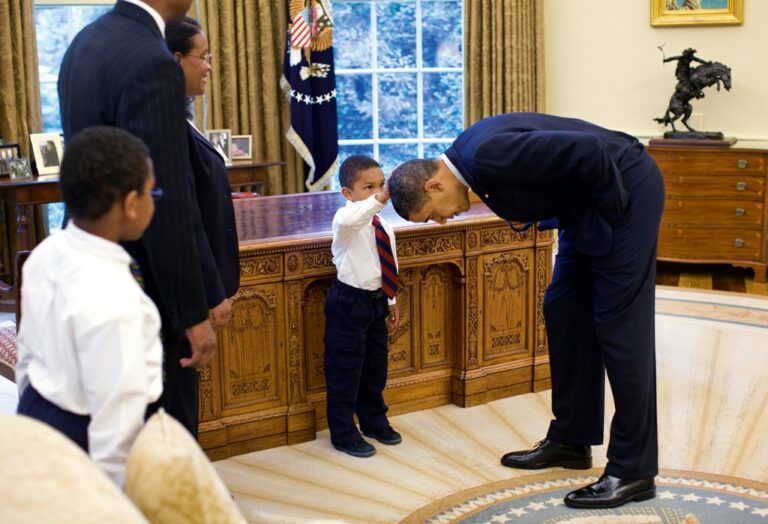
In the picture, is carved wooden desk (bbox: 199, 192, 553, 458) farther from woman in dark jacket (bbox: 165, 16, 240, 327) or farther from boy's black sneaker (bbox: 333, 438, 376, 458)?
woman in dark jacket (bbox: 165, 16, 240, 327)

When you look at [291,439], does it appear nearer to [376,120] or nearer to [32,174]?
[32,174]

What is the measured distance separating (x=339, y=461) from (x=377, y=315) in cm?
62

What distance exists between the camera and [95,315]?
1912mm

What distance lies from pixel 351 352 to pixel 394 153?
4.91m

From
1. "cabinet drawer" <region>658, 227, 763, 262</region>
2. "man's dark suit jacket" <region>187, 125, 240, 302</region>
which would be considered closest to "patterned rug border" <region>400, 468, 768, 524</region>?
"man's dark suit jacket" <region>187, 125, 240, 302</region>

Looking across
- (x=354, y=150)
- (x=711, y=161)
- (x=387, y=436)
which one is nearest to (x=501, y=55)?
(x=354, y=150)

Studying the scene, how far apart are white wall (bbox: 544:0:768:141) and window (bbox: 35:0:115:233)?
12.2ft

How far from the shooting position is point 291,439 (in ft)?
14.4

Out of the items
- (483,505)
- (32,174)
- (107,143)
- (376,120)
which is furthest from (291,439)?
(376,120)

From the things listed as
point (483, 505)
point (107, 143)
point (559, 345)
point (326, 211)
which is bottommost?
point (483, 505)

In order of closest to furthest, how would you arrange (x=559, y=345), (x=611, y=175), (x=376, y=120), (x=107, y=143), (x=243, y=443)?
(x=107, y=143) < (x=611, y=175) < (x=559, y=345) < (x=243, y=443) < (x=376, y=120)

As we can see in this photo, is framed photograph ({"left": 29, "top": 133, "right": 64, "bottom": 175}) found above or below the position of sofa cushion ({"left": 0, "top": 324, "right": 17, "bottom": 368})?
above

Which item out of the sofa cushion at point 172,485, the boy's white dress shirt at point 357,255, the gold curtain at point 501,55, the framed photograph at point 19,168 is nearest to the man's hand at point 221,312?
the sofa cushion at point 172,485

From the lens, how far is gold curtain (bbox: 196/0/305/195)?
7719 mm
